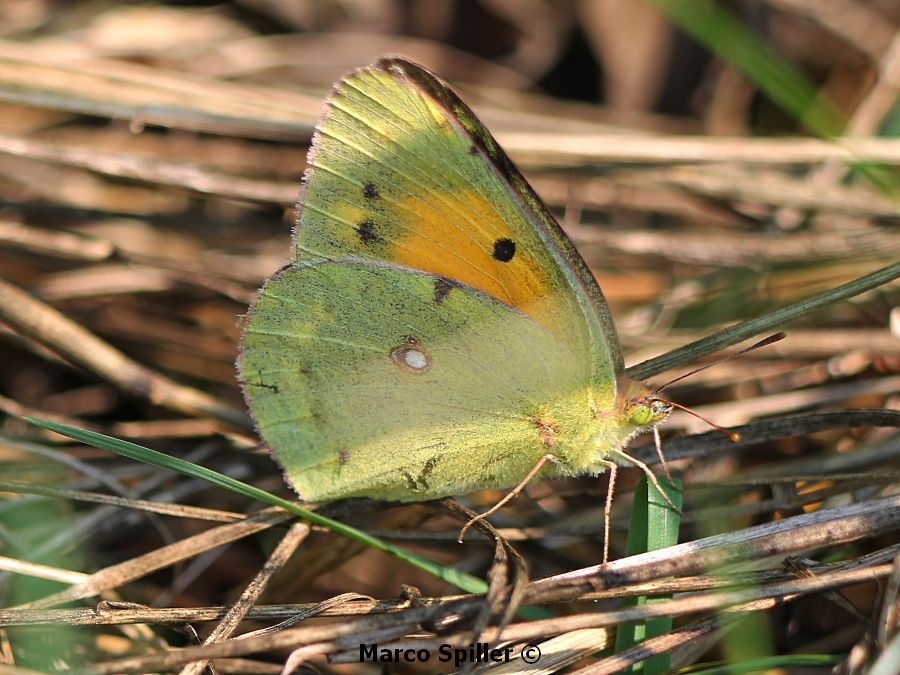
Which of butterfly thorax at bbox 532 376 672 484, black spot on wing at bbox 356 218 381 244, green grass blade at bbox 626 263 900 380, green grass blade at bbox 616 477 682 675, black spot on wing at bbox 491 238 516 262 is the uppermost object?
black spot on wing at bbox 356 218 381 244

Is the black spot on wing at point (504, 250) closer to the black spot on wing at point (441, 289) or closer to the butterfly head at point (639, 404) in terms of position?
the black spot on wing at point (441, 289)

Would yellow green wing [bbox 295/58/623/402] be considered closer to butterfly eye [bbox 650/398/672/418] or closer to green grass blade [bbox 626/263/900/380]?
butterfly eye [bbox 650/398/672/418]

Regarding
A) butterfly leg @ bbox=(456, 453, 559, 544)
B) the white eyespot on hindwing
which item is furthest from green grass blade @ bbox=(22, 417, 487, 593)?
the white eyespot on hindwing

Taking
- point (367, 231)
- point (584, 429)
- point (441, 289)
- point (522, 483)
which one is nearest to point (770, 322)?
point (584, 429)

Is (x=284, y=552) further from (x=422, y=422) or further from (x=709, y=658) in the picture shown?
(x=709, y=658)

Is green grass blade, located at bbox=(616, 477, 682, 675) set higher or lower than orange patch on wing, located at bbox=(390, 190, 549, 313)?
lower

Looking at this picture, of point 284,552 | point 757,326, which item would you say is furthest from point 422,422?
point 757,326

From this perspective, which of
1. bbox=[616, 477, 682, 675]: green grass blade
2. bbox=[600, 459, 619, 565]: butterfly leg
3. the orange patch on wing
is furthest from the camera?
the orange patch on wing
